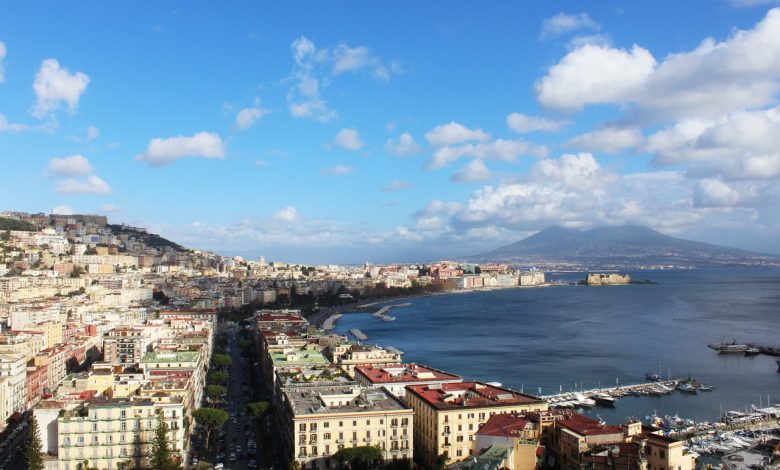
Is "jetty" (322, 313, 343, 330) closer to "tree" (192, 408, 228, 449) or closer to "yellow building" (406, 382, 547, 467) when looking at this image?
"tree" (192, 408, 228, 449)

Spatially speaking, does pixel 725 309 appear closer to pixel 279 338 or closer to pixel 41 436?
pixel 279 338

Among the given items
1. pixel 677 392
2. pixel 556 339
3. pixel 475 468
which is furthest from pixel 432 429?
pixel 556 339

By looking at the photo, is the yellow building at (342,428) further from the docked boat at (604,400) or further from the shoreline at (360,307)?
the shoreline at (360,307)

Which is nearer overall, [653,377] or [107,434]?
[107,434]

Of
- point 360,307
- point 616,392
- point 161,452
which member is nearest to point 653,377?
point 616,392

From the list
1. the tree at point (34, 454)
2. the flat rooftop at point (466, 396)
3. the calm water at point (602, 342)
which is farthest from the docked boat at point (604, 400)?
the tree at point (34, 454)

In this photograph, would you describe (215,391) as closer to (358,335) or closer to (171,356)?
(171,356)
